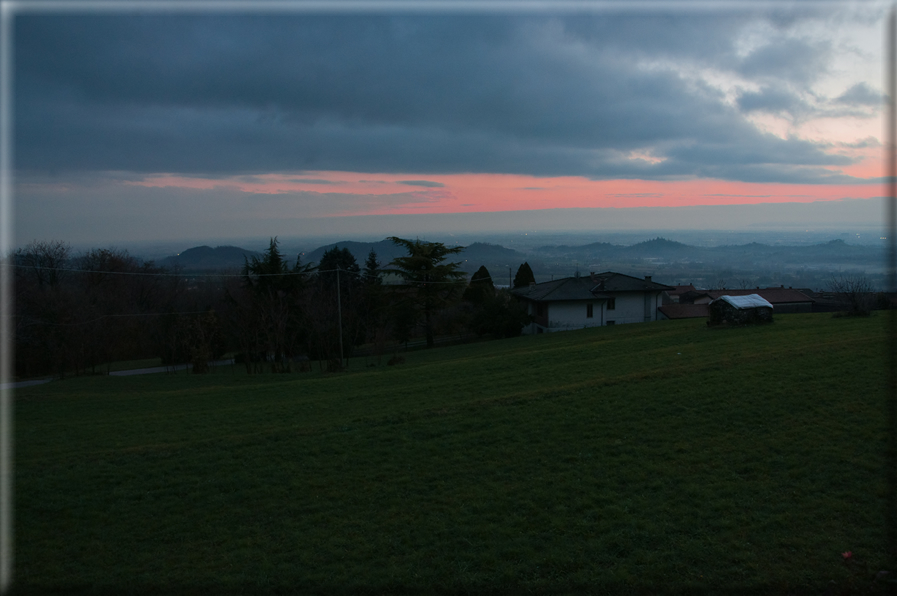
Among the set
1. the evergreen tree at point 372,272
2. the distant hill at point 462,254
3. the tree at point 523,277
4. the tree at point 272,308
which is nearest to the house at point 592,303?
the distant hill at point 462,254

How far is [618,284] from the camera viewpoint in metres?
41.1

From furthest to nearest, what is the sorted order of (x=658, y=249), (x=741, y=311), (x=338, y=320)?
(x=658, y=249)
(x=338, y=320)
(x=741, y=311)

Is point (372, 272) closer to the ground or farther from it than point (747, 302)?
farther from it

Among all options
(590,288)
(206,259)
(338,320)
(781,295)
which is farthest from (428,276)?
(206,259)

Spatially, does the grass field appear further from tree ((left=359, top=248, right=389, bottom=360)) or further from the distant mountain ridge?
tree ((left=359, top=248, right=389, bottom=360))

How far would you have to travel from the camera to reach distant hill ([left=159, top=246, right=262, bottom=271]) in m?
53.1

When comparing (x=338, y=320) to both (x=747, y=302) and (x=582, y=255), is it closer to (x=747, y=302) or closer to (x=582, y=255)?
(x=747, y=302)

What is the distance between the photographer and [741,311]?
19688mm

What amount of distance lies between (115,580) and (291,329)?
26.8 m

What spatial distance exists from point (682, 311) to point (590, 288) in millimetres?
7770

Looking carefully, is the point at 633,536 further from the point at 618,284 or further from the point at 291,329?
the point at 618,284

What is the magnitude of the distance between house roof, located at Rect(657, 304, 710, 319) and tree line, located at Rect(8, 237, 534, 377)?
1151 centimetres

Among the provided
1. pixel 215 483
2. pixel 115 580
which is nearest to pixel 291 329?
pixel 215 483

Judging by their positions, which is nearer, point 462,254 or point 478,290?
point 478,290
